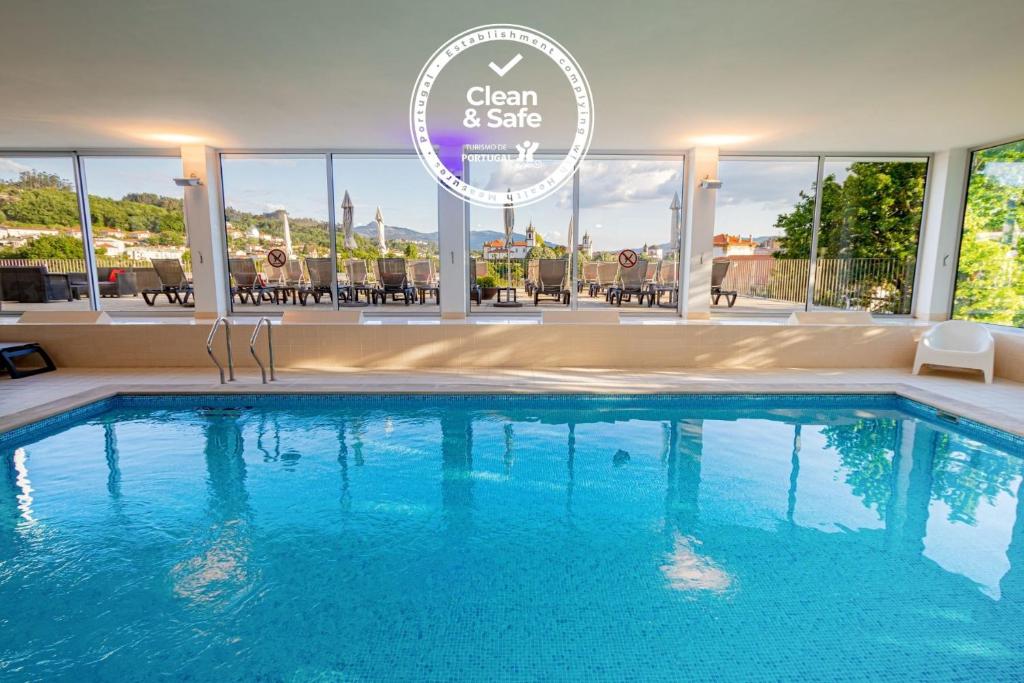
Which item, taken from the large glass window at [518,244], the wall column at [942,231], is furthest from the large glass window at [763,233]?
the large glass window at [518,244]

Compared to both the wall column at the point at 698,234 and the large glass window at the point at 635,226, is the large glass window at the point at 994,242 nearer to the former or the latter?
the wall column at the point at 698,234

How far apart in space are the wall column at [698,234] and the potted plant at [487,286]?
3.36 meters

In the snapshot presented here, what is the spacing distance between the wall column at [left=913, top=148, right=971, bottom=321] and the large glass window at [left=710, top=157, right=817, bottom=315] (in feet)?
5.63

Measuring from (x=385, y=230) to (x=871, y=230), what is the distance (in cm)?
841

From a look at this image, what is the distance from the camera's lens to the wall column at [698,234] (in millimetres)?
7961

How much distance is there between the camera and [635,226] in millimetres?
9250

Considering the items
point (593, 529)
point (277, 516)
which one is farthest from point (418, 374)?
point (593, 529)

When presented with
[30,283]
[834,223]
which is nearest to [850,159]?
[834,223]

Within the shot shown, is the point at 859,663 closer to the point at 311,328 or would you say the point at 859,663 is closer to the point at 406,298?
the point at 311,328

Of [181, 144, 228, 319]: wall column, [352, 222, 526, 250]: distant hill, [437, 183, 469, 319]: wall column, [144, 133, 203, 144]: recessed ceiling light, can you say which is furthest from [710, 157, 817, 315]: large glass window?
Answer: [181, 144, 228, 319]: wall column

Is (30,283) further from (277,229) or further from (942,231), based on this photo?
(942,231)

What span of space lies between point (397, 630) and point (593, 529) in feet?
4.21

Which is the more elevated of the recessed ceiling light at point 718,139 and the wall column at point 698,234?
the recessed ceiling light at point 718,139

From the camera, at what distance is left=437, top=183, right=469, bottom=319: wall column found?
314 inches
